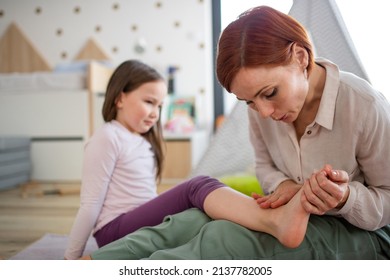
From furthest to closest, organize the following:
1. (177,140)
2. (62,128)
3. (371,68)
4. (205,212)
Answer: (177,140), (62,128), (371,68), (205,212)

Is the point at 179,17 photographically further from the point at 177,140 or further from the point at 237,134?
the point at 177,140

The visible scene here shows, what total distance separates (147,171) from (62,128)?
3.59ft

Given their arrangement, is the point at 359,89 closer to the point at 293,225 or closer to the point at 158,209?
the point at 293,225

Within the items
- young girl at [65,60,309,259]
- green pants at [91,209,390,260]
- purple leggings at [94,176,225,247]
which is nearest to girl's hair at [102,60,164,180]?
young girl at [65,60,309,259]

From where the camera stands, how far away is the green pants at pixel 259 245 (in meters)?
0.52

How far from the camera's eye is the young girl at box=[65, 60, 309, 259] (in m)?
0.56

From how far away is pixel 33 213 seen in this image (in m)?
1.03

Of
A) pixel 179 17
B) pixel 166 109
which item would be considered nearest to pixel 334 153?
pixel 179 17

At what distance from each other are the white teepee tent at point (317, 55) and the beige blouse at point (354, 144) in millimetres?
264

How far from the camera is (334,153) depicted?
1.89 ft

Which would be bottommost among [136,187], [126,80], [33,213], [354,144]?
[33,213]

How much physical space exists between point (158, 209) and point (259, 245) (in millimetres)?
228

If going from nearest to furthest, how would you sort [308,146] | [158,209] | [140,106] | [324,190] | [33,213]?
1. [324,190]
2. [308,146]
3. [158,209]
4. [140,106]
5. [33,213]

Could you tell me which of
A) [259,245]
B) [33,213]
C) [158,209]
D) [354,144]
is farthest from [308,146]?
[33,213]
